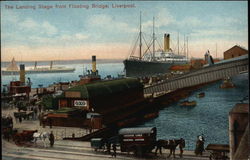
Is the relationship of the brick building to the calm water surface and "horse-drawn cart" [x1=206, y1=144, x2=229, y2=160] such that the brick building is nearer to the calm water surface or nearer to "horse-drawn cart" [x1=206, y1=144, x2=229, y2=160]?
the calm water surface

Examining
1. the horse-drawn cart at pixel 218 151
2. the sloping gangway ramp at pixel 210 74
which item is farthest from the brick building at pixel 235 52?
the horse-drawn cart at pixel 218 151

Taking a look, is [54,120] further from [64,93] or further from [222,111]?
[222,111]

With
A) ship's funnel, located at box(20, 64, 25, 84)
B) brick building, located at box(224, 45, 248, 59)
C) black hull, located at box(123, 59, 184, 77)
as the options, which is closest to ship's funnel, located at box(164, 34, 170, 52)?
black hull, located at box(123, 59, 184, 77)

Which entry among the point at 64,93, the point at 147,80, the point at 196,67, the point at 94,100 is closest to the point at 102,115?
the point at 94,100

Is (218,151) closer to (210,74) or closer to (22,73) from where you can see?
(210,74)

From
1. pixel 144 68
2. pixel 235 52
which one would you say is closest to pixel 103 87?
pixel 144 68

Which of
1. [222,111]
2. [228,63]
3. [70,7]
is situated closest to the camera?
[228,63]

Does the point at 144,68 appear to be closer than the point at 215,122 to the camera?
No
